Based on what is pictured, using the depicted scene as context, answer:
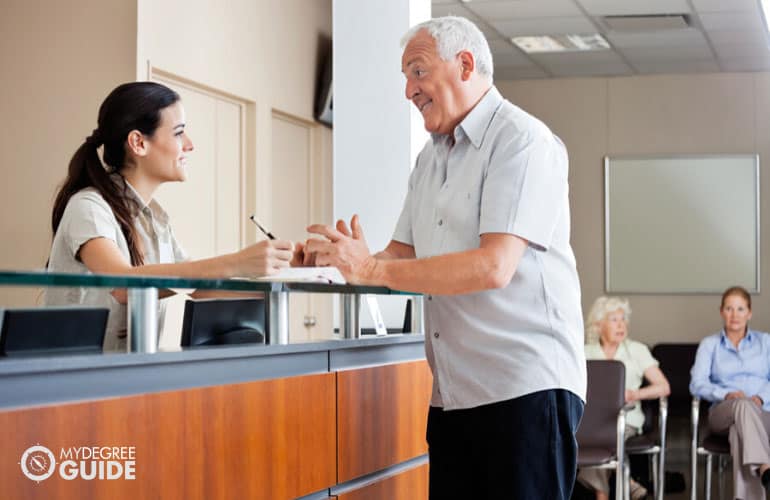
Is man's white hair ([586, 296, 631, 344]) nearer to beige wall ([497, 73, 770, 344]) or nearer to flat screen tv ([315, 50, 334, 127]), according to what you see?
beige wall ([497, 73, 770, 344])

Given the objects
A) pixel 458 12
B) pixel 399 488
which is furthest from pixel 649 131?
pixel 399 488

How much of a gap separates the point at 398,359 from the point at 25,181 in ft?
9.30

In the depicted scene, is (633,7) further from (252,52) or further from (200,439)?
(200,439)

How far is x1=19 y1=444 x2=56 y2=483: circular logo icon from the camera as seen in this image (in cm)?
161

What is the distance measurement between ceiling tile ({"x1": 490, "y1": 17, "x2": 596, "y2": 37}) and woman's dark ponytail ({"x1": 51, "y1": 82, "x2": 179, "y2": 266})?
4.77 m

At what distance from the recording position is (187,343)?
2137 millimetres

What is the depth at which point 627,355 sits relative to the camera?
683 centimetres

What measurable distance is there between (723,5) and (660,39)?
956mm

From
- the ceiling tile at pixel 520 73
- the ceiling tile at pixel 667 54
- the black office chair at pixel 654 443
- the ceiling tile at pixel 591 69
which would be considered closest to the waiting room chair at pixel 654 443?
the black office chair at pixel 654 443

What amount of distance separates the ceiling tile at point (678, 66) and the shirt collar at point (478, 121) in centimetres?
662

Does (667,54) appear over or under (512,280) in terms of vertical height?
over

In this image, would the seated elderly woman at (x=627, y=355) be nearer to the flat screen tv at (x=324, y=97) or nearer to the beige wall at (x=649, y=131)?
the beige wall at (x=649, y=131)

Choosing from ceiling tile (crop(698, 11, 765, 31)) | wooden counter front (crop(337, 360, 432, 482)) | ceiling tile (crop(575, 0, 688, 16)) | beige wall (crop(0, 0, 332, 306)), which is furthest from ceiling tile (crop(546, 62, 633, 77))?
wooden counter front (crop(337, 360, 432, 482))

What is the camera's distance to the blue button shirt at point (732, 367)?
6738 millimetres
